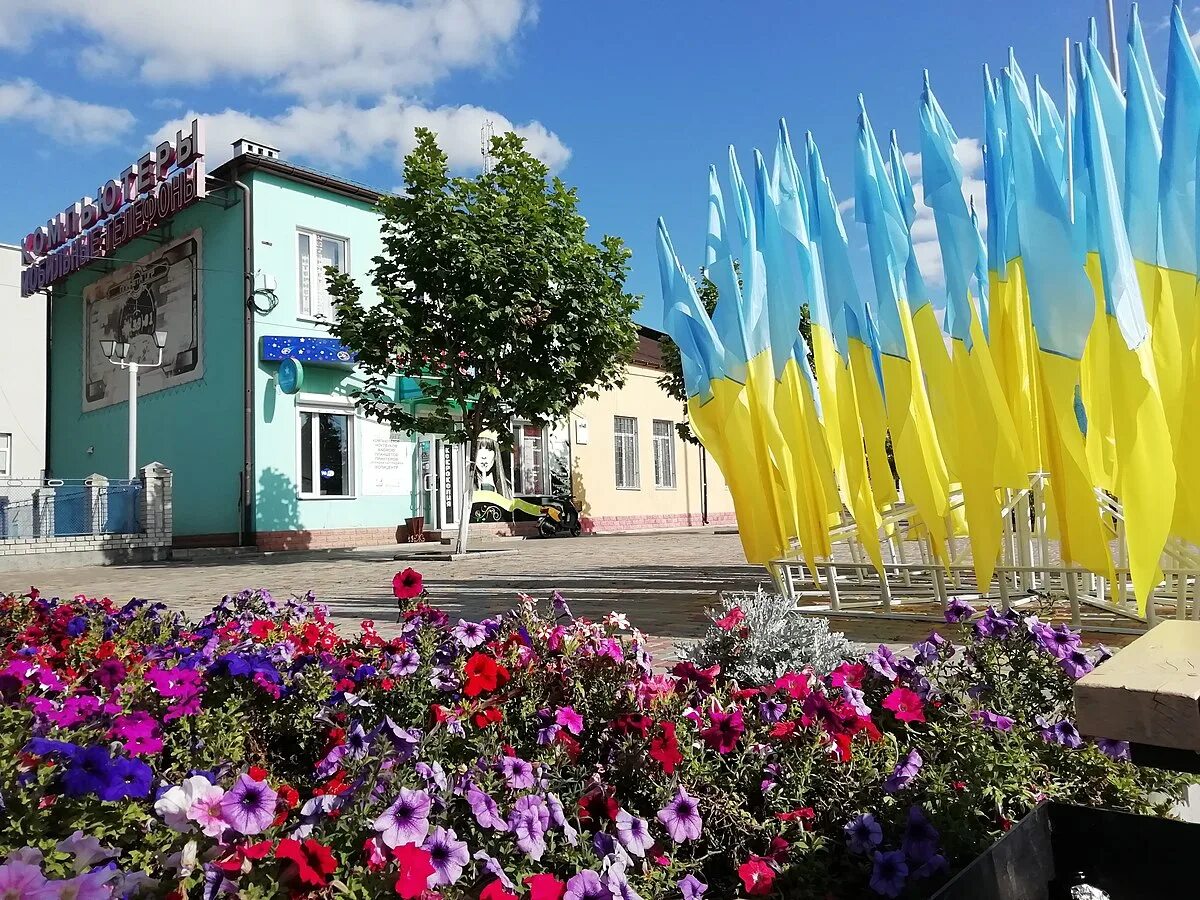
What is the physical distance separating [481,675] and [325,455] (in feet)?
62.0

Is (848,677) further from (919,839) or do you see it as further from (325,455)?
(325,455)

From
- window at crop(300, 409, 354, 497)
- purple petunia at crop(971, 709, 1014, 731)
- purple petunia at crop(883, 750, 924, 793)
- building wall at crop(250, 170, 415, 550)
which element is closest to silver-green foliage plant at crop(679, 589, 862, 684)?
purple petunia at crop(971, 709, 1014, 731)

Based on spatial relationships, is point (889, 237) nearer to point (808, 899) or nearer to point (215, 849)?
point (808, 899)

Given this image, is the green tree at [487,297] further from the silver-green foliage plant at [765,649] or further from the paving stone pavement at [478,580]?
the silver-green foliage plant at [765,649]

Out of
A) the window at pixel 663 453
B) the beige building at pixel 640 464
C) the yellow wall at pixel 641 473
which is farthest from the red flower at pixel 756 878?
the window at pixel 663 453

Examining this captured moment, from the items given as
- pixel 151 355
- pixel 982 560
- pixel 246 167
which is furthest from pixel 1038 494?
pixel 151 355

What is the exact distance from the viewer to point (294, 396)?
1955cm

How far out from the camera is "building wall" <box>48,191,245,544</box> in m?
19.5

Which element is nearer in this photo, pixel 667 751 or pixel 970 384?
pixel 667 751

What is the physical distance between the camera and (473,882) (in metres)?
1.63

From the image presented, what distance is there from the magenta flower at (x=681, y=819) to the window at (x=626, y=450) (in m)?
24.7

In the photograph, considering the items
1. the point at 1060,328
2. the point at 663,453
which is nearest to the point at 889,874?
the point at 1060,328

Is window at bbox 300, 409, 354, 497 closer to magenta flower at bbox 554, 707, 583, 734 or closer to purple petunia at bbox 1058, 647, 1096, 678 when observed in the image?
magenta flower at bbox 554, 707, 583, 734

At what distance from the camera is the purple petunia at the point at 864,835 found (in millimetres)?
1936
